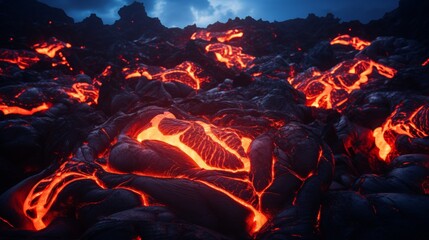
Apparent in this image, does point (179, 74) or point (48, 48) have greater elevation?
point (48, 48)

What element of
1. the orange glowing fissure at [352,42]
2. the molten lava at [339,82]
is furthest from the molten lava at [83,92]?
the orange glowing fissure at [352,42]

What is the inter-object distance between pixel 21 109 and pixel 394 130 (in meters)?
14.7

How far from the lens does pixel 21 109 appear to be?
9.63m

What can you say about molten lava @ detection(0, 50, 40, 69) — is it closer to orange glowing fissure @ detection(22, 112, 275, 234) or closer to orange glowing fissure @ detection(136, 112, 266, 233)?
orange glowing fissure @ detection(136, 112, 266, 233)

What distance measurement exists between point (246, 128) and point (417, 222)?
13.6 feet

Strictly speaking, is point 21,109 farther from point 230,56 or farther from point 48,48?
point 230,56

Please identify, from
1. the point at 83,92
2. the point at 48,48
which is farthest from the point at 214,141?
the point at 48,48

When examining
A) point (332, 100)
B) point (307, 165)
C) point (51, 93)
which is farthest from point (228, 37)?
point (307, 165)

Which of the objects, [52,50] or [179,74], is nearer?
[179,74]

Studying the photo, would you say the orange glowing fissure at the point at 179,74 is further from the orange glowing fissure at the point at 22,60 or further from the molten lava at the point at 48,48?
the molten lava at the point at 48,48

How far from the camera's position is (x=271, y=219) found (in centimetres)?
384

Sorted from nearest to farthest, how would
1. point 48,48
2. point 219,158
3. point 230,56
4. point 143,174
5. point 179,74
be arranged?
point 143,174 → point 219,158 → point 179,74 → point 48,48 → point 230,56

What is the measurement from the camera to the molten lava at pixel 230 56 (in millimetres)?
21094

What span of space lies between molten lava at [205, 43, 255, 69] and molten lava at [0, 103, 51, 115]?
1492cm
